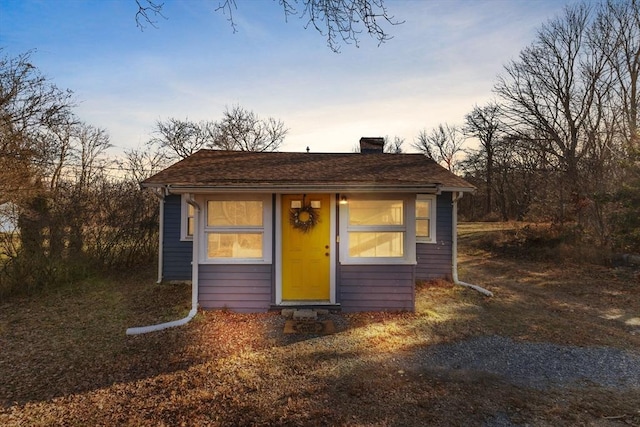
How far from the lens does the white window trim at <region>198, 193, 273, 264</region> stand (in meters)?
6.16

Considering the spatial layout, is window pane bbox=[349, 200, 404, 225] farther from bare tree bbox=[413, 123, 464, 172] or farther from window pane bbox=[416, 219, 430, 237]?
bare tree bbox=[413, 123, 464, 172]

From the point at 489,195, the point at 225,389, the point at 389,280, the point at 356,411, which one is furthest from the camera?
the point at 489,195

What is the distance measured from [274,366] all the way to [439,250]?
602 cm

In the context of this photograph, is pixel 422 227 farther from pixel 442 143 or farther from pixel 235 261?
pixel 442 143

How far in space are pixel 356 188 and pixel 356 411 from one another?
354 centimetres

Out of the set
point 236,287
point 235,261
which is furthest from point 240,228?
A: point 236,287

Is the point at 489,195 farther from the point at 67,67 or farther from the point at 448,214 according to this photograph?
the point at 67,67

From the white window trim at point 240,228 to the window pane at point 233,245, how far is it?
2.9 inches

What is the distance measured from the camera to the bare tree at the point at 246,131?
83.7 feet

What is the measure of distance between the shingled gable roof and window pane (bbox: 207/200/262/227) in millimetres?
444

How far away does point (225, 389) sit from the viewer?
3.69 m

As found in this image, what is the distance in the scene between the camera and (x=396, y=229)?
6.25 meters

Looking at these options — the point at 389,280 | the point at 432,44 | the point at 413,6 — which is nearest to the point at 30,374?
the point at 389,280

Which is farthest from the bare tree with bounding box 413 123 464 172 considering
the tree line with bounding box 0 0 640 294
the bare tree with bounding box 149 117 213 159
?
the bare tree with bounding box 149 117 213 159
